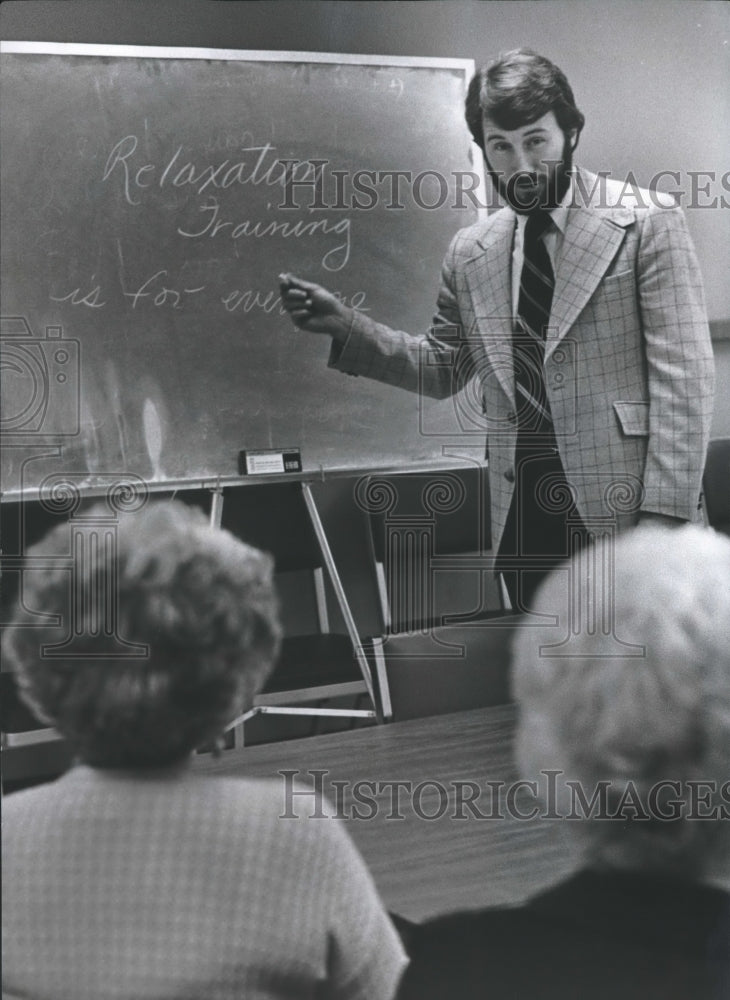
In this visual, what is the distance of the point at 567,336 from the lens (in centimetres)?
190

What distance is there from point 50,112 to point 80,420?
560 millimetres

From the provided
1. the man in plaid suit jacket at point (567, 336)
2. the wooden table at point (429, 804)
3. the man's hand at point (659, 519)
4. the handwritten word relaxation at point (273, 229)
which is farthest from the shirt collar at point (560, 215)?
the wooden table at point (429, 804)

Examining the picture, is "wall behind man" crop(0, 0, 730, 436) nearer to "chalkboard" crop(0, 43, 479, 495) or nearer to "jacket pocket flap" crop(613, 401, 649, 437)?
"chalkboard" crop(0, 43, 479, 495)

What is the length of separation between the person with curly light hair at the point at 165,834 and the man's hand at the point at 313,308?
38.0 inches

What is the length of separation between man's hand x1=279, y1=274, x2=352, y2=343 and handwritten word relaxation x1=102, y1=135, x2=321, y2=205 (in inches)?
7.3

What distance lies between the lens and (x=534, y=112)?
1843mm

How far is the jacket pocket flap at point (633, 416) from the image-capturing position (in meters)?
1.91

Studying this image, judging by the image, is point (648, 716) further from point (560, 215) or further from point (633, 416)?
point (560, 215)

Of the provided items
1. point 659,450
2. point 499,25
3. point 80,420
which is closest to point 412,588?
point 659,450

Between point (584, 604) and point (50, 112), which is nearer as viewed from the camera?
point (584, 604)

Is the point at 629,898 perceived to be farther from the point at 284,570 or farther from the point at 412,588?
the point at 412,588

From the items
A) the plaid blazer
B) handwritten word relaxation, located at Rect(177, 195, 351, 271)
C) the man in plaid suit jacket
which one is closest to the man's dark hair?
the man in plaid suit jacket

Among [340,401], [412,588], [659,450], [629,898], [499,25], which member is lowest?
[629,898]

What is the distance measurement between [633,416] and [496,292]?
0.34m
